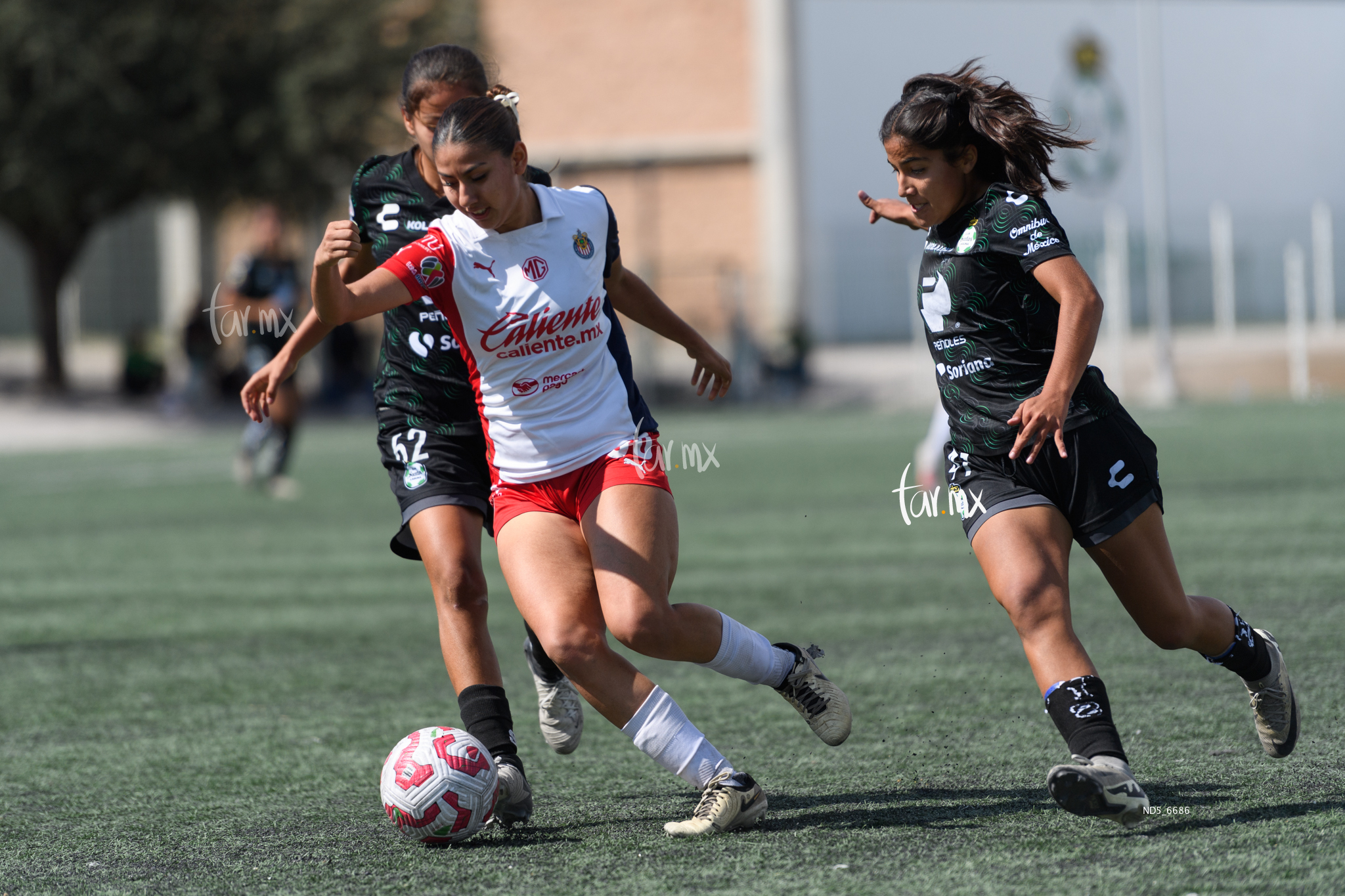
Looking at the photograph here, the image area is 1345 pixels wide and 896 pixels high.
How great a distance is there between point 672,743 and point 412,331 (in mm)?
1466

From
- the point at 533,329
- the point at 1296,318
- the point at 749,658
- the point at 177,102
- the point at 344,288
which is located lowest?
the point at 1296,318

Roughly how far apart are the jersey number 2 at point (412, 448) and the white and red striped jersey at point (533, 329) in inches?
14.5

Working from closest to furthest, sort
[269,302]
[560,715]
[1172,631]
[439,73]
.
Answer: [1172,631] → [439,73] → [560,715] → [269,302]

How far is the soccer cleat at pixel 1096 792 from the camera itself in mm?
3525

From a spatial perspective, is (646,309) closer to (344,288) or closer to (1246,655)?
(344,288)

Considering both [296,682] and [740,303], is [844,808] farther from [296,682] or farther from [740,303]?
[740,303]

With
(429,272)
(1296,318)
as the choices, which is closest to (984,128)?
(429,272)

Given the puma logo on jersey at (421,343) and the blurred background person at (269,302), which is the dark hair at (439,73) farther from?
the blurred background person at (269,302)

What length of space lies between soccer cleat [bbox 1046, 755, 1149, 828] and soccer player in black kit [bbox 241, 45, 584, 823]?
1.41 m

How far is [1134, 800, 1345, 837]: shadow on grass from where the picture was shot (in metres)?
3.72

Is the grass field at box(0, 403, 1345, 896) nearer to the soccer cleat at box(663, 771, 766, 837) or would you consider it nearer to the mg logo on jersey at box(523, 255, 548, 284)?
the soccer cleat at box(663, 771, 766, 837)

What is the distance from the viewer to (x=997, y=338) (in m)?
4.00

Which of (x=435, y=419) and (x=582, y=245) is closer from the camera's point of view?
(x=582, y=245)

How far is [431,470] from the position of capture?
14.9ft
